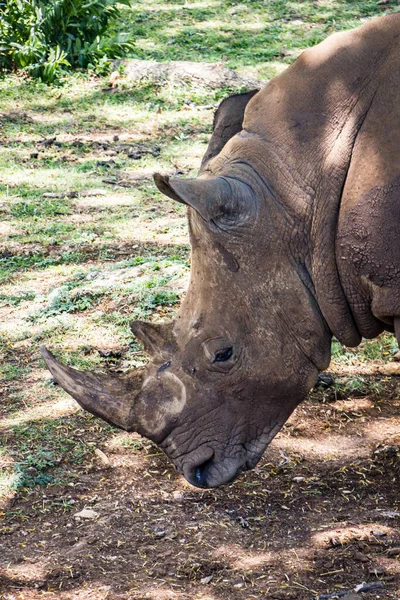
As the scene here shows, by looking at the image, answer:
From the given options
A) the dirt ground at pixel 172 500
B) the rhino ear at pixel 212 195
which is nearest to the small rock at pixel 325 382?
the dirt ground at pixel 172 500

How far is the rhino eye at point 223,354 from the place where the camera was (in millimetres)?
4453

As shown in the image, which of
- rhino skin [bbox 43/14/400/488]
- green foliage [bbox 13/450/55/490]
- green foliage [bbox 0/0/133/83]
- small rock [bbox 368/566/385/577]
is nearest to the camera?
rhino skin [bbox 43/14/400/488]

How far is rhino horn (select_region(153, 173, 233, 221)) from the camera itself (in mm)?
3814

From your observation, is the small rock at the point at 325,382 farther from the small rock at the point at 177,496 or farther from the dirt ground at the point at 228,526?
the small rock at the point at 177,496

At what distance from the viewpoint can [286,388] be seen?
4.53 metres

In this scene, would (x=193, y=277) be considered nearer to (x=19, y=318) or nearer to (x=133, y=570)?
(x=133, y=570)

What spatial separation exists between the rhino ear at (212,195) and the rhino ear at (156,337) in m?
0.70

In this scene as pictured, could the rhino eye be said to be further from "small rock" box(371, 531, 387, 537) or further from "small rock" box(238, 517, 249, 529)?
"small rock" box(371, 531, 387, 537)

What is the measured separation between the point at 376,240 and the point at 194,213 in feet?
2.56

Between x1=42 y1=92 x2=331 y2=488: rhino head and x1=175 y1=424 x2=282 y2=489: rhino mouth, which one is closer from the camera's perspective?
x1=42 y1=92 x2=331 y2=488: rhino head

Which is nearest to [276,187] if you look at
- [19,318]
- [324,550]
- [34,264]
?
[324,550]

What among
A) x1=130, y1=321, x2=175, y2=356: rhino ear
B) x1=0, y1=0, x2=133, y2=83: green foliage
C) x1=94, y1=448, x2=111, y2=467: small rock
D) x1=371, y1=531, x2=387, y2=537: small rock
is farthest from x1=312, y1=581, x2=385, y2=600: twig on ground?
x1=0, y1=0, x2=133, y2=83: green foliage

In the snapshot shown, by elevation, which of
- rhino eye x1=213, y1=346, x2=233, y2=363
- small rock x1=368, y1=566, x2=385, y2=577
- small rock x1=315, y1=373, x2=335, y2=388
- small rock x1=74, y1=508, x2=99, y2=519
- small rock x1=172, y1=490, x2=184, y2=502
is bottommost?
small rock x1=74, y1=508, x2=99, y2=519

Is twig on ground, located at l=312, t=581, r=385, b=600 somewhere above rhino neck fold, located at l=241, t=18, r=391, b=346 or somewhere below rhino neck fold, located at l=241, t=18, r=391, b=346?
below
